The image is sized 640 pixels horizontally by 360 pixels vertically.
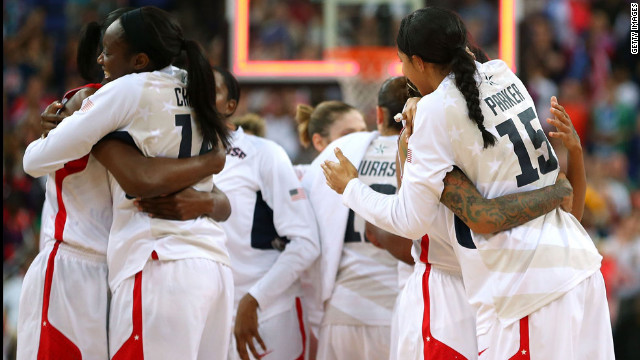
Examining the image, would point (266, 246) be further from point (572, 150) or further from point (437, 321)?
point (572, 150)

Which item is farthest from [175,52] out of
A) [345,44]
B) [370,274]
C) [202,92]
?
[345,44]

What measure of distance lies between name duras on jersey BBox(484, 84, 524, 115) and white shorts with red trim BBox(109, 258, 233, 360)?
1262 mm

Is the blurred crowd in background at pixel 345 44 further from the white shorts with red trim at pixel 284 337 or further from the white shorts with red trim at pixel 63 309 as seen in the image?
the white shorts with red trim at pixel 63 309

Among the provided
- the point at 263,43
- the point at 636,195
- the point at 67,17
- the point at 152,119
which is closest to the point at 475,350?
the point at 152,119

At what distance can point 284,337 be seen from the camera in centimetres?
446

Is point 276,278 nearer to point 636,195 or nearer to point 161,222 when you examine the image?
point 161,222

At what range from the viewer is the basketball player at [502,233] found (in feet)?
9.34

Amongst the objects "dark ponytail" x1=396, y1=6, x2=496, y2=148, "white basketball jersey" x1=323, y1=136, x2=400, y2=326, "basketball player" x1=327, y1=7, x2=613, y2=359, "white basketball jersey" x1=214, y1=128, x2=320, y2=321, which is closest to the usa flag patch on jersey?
"white basketball jersey" x1=214, y1=128, x2=320, y2=321

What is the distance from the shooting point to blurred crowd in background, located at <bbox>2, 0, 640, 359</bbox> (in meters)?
9.77

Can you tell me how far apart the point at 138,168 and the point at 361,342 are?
188 centimetres

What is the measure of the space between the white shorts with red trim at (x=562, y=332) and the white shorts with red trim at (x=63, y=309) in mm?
1491

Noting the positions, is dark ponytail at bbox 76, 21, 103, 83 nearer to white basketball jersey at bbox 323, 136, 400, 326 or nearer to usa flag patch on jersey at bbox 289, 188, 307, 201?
usa flag patch on jersey at bbox 289, 188, 307, 201

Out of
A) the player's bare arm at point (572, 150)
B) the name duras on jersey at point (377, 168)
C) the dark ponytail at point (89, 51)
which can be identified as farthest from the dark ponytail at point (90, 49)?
the player's bare arm at point (572, 150)

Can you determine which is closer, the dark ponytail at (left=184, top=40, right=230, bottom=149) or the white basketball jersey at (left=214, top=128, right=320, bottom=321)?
the dark ponytail at (left=184, top=40, right=230, bottom=149)
